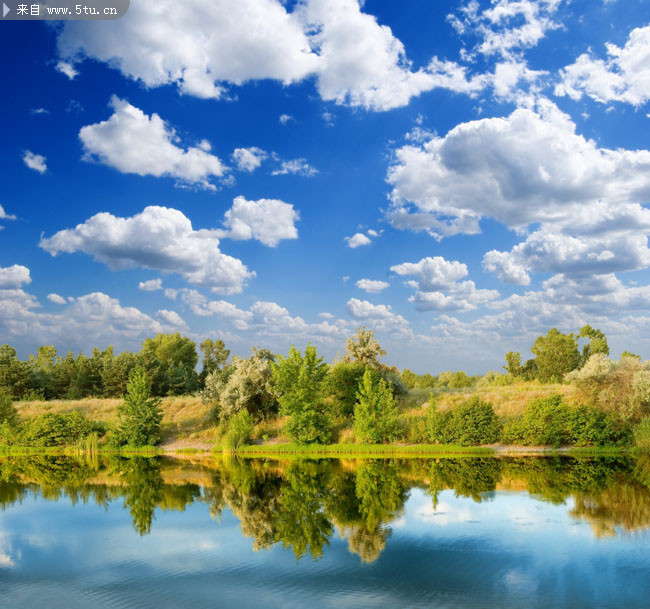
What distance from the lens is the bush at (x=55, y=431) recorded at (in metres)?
33.7

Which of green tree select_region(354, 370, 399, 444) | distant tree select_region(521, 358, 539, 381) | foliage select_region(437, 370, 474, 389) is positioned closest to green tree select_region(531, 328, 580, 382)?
distant tree select_region(521, 358, 539, 381)

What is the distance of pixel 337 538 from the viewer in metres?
13.9

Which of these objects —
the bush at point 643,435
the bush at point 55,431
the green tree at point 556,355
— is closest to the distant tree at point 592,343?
the green tree at point 556,355

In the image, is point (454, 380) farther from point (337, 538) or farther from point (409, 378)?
point (337, 538)

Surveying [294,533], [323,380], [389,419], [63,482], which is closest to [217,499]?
[294,533]

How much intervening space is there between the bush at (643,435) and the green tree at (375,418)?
11313mm

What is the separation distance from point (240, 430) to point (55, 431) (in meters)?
12.2

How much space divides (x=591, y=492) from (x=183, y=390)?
47.5 meters

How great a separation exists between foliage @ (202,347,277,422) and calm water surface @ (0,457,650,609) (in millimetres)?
10432

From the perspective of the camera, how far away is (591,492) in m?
18.0

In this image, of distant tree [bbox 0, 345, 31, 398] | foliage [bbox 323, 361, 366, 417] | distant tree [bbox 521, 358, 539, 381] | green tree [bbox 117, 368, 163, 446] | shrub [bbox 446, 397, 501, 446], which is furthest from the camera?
distant tree [bbox 521, 358, 539, 381]

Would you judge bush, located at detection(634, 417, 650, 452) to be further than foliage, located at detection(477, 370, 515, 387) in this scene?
No

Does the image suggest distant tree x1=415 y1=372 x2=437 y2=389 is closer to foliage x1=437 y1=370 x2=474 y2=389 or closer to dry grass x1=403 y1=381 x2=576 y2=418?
foliage x1=437 y1=370 x2=474 y2=389

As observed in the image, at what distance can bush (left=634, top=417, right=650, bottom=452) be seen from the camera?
2517 centimetres
